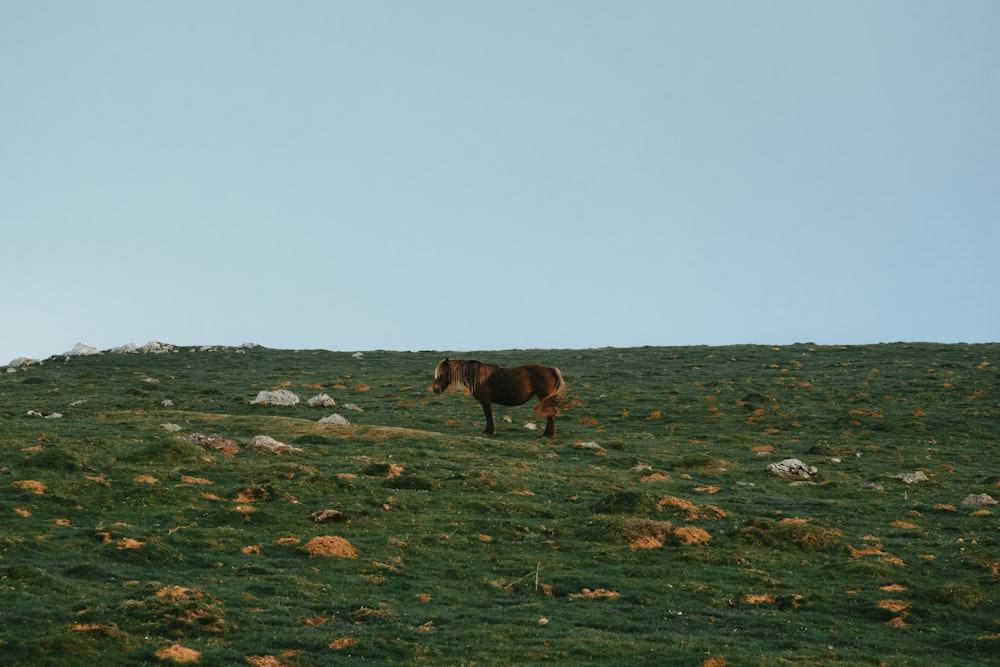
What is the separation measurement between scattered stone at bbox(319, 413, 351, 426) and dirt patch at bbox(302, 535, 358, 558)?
1985 cm

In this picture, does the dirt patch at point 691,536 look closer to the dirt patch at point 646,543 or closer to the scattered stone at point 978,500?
the dirt patch at point 646,543

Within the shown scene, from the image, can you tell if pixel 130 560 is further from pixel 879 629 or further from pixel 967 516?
pixel 967 516

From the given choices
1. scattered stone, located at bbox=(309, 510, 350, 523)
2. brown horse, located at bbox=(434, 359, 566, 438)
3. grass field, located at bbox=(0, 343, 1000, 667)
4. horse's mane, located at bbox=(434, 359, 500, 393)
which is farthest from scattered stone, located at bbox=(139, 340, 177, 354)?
scattered stone, located at bbox=(309, 510, 350, 523)

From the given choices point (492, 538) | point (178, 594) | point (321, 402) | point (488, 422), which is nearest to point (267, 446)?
point (488, 422)

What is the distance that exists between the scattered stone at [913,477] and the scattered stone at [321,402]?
92.8 ft

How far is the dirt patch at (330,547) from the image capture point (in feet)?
76.6

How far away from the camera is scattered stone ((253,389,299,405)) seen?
167ft

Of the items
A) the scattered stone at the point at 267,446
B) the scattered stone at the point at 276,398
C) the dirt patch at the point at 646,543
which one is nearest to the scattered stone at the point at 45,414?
the scattered stone at the point at 276,398

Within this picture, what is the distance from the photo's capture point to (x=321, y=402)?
5125 cm

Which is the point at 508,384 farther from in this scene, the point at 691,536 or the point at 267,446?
the point at 691,536

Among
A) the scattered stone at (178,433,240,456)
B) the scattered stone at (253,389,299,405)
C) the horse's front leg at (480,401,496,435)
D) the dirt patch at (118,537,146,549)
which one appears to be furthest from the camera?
the scattered stone at (253,389,299,405)

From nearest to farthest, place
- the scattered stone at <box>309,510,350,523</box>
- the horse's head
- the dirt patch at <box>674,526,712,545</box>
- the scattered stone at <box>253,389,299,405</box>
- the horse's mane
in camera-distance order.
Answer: the dirt patch at <box>674,526,712,545</box>
the scattered stone at <box>309,510,350,523</box>
the horse's mane
the horse's head
the scattered stone at <box>253,389,299,405</box>

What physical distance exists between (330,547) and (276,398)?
2862 cm

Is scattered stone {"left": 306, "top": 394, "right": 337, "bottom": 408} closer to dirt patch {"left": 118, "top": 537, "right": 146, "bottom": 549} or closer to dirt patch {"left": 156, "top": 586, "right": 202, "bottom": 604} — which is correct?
dirt patch {"left": 118, "top": 537, "right": 146, "bottom": 549}
